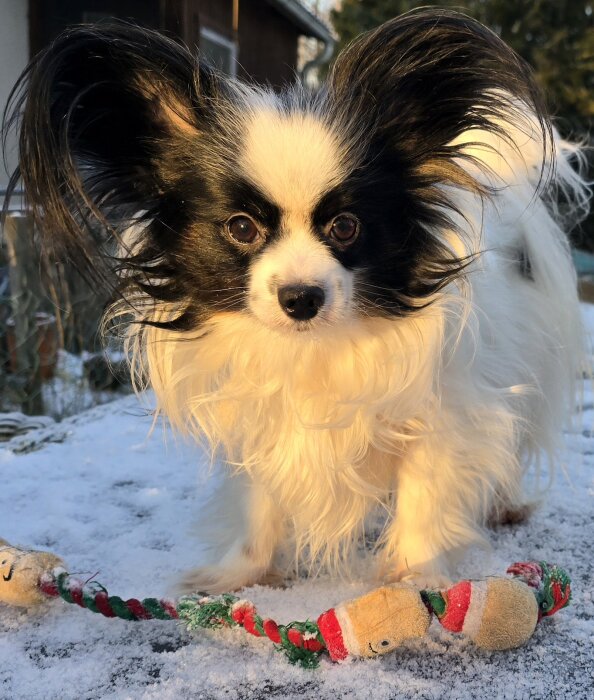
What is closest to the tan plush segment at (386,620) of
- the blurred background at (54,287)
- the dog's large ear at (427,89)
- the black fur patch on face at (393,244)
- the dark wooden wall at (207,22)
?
the black fur patch on face at (393,244)

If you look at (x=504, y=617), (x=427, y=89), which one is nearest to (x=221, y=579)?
(x=504, y=617)

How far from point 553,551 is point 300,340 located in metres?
0.99

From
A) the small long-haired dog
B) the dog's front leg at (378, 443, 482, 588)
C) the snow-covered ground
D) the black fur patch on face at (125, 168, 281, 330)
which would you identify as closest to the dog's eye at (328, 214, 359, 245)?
the small long-haired dog

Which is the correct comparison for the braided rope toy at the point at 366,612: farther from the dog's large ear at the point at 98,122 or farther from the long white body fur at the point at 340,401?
the dog's large ear at the point at 98,122

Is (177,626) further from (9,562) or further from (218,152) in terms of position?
(218,152)

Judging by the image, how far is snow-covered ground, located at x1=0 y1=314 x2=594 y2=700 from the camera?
1462 millimetres

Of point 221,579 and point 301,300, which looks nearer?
point 301,300

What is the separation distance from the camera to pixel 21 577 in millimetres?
1644

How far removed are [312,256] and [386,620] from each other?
29.1 inches

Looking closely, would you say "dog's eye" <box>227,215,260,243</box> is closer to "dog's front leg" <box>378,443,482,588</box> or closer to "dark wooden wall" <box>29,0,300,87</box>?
"dark wooden wall" <box>29,0,300,87</box>

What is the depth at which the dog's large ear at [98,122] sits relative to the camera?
1575 millimetres

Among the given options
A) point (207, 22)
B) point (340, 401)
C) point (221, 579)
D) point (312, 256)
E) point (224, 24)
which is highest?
point (224, 24)

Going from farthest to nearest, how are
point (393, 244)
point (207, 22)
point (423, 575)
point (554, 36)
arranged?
point (554, 36)
point (207, 22)
point (423, 575)
point (393, 244)

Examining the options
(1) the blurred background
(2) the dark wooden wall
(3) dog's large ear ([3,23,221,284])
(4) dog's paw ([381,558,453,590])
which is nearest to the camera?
(3) dog's large ear ([3,23,221,284])
